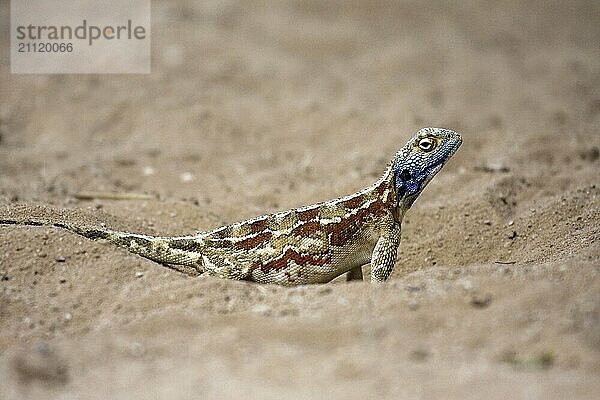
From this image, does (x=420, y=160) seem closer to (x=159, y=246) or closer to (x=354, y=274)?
(x=354, y=274)

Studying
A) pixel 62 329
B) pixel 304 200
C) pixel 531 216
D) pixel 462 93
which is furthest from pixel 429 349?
pixel 462 93

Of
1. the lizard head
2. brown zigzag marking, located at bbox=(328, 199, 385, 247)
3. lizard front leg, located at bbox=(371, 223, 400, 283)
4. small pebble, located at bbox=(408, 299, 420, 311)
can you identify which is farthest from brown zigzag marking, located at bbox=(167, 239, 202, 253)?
small pebble, located at bbox=(408, 299, 420, 311)

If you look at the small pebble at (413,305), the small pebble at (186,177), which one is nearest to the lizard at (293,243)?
the small pebble at (413,305)

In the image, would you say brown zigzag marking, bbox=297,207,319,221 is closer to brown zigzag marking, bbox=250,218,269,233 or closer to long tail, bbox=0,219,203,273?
brown zigzag marking, bbox=250,218,269,233

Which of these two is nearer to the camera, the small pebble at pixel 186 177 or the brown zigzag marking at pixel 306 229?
the brown zigzag marking at pixel 306 229

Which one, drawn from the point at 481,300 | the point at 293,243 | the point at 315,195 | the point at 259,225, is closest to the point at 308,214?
the point at 293,243

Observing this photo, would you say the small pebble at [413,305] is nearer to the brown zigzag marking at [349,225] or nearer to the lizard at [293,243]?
the lizard at [293,243]
